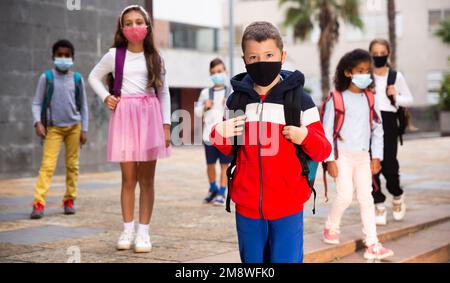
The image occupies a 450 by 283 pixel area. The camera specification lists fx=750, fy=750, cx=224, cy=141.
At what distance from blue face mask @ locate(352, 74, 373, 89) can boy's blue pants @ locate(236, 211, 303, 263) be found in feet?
7.91

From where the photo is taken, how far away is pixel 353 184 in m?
6.16

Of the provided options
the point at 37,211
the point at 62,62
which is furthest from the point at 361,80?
the point at 37,211

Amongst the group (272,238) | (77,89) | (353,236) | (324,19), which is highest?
(324,19)

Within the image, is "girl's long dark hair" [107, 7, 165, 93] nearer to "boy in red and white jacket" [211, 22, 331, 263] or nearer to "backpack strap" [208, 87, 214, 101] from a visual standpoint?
"boy in red and white jacket" [211, 22, 331, 263]

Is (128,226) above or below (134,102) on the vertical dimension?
below

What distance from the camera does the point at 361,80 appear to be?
232 inches

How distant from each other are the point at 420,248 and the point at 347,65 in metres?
1.69

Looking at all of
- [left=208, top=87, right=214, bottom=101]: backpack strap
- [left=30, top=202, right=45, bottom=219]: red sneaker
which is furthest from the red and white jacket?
[left=208, top=87, right=214, bottom=101]: backpack strap

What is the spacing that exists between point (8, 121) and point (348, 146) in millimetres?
7373

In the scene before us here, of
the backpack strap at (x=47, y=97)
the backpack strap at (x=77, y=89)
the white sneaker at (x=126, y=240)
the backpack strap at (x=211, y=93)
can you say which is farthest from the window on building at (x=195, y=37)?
the white sneaker at (x=126, y=240)

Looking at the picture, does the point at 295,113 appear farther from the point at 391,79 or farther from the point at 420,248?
the point at 391,79

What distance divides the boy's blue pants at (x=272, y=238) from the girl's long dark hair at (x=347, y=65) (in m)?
2.53

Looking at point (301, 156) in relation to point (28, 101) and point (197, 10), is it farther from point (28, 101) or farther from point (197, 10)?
point (197, 10)

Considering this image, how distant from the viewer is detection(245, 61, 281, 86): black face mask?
11.5 feet
